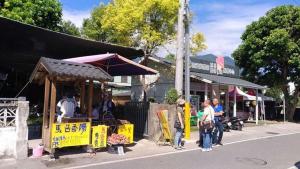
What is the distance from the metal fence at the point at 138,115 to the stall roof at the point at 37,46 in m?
2.40

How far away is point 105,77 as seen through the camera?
10.8m

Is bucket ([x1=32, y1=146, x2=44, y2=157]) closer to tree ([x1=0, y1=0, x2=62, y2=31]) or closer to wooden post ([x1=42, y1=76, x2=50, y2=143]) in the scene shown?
wooden post ([x1=42, y1=76, x2=50, y2=143])

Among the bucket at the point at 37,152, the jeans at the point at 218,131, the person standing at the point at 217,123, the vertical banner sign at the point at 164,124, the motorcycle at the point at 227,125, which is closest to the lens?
the bucket at the point at 37,152

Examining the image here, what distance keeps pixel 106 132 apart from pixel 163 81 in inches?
560

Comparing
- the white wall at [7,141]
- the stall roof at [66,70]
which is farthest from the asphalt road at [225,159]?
the stall roof at [66,70]

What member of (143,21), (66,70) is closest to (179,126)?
(66,70)

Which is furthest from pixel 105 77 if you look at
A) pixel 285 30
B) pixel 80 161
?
pixel 285 30

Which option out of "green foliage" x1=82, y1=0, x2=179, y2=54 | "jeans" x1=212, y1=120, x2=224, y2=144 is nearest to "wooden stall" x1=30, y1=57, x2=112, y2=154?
"jeans" x1=212, y1=120, x2=224, y2=144

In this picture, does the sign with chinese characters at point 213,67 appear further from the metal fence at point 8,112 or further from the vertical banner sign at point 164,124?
the metal fence at point 8,112

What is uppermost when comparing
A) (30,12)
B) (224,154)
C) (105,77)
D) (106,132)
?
(30,12)

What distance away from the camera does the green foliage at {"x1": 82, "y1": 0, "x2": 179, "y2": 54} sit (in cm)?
2008

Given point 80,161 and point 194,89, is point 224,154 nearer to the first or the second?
point 80,161

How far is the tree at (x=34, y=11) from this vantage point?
21141mm

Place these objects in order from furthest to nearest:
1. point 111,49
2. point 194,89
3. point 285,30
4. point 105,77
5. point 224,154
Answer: point 285,30
point 194,89
point 111,49
point 224,154
point 105,77
